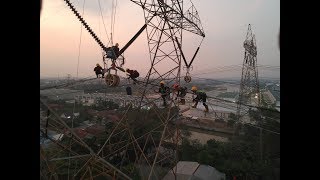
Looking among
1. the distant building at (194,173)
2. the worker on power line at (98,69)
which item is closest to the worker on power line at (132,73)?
the worker on power line at (98,69)

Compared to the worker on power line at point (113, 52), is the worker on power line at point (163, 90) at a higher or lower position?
lower

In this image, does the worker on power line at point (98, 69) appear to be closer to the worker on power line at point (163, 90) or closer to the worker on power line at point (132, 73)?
the worker on power line at point (132, 73)

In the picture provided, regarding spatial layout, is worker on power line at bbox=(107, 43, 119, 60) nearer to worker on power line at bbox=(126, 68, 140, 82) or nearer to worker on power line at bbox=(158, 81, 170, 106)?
worker on power line at bbox=(126, 68, 140, 82)

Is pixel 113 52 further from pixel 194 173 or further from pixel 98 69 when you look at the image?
pixel 194 173

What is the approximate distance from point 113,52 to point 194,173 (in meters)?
6.26

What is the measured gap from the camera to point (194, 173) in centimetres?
1034

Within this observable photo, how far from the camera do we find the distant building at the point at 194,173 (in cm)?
980

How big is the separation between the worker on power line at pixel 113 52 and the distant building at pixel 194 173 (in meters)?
4.94

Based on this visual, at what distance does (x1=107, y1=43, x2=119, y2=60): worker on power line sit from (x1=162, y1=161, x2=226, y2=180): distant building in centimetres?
494

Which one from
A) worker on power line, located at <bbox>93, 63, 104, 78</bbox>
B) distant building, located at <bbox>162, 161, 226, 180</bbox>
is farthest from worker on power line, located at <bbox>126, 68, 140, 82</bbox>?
distant building, located at <bbox>162, 161, 226, 180</bbox>
